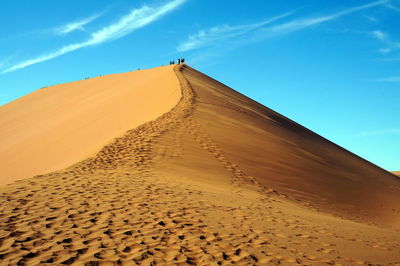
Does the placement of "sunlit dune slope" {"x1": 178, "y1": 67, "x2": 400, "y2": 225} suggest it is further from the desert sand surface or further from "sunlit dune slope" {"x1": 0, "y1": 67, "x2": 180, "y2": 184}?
"sunlit dune slope" {"x1": 0, "y1": 67, "x2": 180, "y2": 184}

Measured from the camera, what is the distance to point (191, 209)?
6285mm

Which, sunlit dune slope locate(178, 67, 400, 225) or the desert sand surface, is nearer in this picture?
the desert sand surface

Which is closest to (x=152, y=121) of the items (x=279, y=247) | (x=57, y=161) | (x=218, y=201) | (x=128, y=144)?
(x=128, y=144)

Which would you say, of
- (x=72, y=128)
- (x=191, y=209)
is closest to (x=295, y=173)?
(x=191, y=209)

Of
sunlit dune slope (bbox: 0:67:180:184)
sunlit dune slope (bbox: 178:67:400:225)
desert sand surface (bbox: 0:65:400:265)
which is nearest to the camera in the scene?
desert sand surface (bbox: 0:65:400:265)

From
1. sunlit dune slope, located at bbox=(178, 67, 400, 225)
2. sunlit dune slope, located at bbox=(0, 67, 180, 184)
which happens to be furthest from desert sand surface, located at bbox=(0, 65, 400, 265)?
sunlit dune slope, located at bbox=(0, 67, 180, 184)

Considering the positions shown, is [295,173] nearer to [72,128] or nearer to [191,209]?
[191,209]

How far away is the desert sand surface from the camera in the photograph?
4461 mm

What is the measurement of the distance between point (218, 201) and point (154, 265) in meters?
3.22

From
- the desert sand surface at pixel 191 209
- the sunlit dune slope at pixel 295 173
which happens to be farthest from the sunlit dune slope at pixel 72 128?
the sunlit dune slope at pixel 295 173

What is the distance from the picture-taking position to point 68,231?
4.83m

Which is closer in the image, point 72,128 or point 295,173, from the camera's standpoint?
point 295,173

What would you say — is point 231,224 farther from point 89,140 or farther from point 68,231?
A: point 89,140

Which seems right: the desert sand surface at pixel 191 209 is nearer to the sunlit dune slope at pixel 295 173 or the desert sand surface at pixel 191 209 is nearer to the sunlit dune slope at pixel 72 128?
the sunlit dune slope at pixel 295 173
